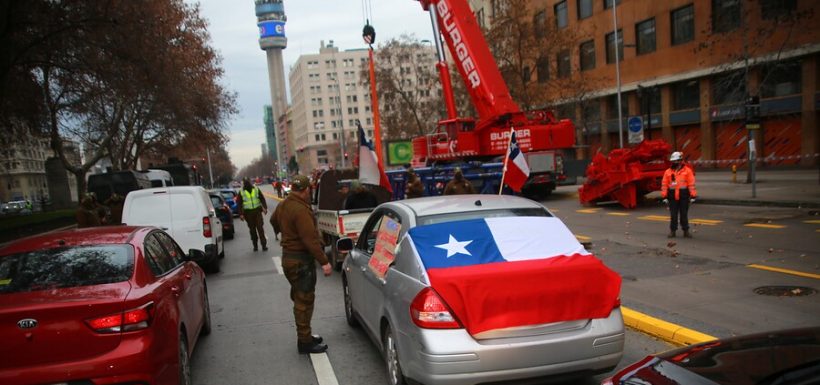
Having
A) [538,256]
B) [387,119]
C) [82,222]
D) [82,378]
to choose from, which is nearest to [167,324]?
[82,378]

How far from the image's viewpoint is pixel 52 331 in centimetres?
363

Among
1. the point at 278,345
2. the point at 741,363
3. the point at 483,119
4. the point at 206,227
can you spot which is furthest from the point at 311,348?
the point at 483,119

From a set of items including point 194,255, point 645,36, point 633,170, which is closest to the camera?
point 194,255

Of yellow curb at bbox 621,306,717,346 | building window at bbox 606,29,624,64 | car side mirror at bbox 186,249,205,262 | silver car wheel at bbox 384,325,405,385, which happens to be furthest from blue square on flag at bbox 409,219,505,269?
building window at bbox 606,29,624,64

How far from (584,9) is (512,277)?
133 ft

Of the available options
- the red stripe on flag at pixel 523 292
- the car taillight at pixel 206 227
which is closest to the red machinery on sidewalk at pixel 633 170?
the car taillight at pixel 206 227

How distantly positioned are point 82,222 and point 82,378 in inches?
334

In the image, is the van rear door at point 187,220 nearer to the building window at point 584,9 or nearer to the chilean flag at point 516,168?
the chilean flag at point 516,168

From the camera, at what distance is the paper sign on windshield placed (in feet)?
15.4

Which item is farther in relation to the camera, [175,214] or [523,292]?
[175,214]

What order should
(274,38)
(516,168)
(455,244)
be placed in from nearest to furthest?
(455,244)
(516,168)
(274,38)

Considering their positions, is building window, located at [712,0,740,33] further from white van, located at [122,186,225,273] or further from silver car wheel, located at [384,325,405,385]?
silver car wheel, located at [384,325,405,385]

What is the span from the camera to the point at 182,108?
29.1 m

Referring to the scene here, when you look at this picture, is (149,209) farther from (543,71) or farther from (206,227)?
(543,71)
